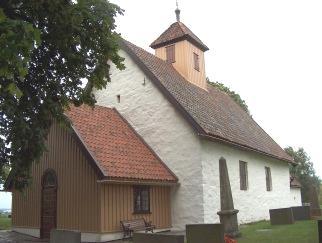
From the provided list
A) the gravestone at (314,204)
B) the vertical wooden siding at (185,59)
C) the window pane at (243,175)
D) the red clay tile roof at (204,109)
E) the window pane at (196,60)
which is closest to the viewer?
the red clay tile roof at (204,109)

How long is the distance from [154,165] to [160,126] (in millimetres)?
1976

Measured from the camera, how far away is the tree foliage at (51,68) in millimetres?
11375

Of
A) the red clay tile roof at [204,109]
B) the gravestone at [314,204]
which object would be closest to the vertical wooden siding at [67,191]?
the red clay tile roof at [204,109]

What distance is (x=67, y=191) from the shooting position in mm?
17422

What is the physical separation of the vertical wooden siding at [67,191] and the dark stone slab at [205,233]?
5299 mm

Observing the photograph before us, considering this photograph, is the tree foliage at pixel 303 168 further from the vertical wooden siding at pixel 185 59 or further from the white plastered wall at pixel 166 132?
the white plastered wall at pixel 166 132

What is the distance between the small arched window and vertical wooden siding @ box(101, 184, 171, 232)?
9.47ft

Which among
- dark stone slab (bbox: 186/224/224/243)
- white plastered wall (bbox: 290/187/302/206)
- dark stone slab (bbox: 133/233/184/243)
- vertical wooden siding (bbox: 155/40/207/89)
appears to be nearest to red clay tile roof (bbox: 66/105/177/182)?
dark stone slab (bbox: 133/233/184/243)

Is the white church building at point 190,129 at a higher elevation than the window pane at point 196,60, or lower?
lower

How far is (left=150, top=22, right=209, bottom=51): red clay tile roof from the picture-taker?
25.5m

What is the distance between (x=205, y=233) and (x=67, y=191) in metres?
7.61

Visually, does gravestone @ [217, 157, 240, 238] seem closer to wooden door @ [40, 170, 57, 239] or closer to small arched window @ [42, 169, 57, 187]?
wooden door @ [40, 170, 57, 239]

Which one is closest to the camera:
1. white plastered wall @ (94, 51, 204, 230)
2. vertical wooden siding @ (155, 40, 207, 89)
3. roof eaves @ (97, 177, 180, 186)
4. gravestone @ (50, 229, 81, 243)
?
gravestone @ (50, 229, 81, 243)

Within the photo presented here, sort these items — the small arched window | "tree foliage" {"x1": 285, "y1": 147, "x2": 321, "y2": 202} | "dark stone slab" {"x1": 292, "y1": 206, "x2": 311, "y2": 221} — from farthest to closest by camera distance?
"tree foliage" {"x1": 285, "y1": 147, "x2": 321, "y2": 202}
"dark stone slab" {"x1": 292, "y1": 206, "x2": 311, "y2": 221}
the small arched window
